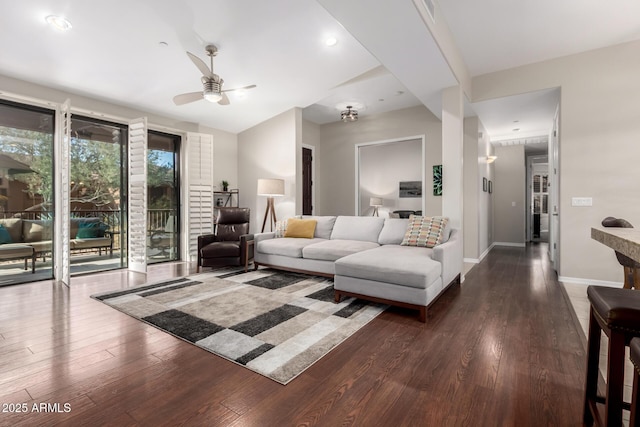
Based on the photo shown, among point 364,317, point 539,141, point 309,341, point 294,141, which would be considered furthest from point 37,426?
point 539,141

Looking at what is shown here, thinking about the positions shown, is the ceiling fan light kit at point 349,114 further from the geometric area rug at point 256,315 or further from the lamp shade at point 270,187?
the geometric area rug at point 256,315

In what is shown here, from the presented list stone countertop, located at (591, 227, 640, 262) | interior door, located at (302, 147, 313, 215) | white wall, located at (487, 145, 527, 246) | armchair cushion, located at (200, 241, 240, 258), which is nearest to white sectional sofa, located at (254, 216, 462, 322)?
armchair cushion, located at (200, 241, 240, 258)

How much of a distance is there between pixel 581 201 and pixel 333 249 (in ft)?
11.3

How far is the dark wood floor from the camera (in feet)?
5.01

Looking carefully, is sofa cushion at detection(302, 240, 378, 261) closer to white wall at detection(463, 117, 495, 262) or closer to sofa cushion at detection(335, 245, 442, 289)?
sofa cushion at detection(335, 245, 442, 289)

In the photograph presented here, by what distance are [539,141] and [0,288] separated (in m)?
10.6

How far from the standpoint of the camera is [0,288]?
3807 millimetres

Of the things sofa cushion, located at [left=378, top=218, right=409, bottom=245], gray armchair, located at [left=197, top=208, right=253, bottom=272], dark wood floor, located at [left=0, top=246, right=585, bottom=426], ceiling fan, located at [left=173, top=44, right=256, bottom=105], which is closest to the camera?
dark wood floor, located at [left=0, top=246, right=585, bottom=426]

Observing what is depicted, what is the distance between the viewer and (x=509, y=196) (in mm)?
7953

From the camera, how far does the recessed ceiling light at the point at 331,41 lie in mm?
3864

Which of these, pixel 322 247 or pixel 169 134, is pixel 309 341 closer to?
pixel 322 247

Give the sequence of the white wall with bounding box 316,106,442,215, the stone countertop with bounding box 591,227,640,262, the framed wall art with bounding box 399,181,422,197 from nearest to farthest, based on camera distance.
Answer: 1. the stone countertop with bounding box 591,227,640,262
2. the white wall with bounding box 316,106,442,215
3. the framed wall art with bounding box 399,181,422,197

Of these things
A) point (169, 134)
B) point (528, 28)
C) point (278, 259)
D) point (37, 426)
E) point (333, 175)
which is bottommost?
point (37, 426)

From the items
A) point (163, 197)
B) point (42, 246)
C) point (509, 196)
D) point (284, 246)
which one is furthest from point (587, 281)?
point (42, 246)
